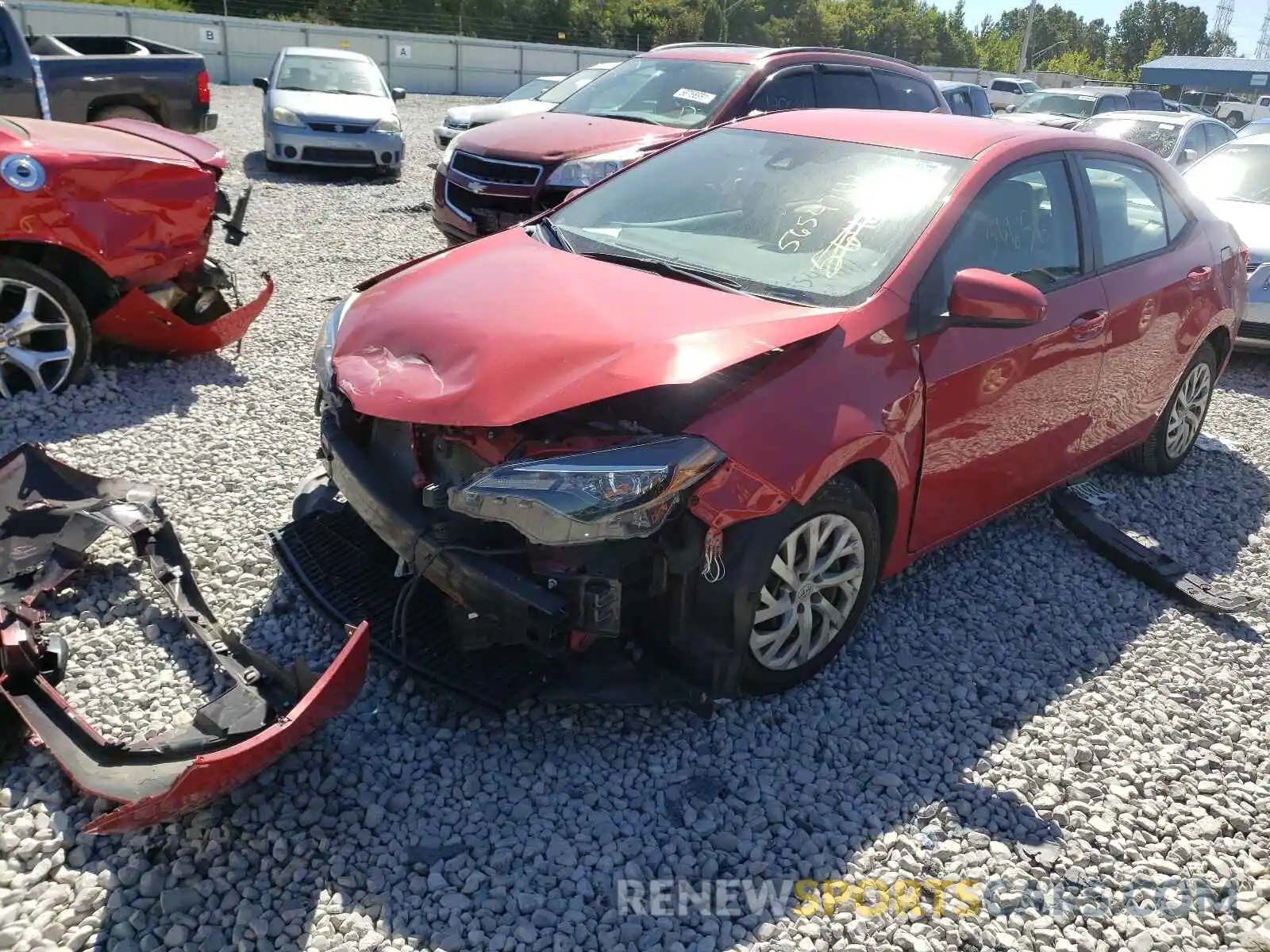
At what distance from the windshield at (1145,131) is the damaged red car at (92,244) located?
1161 cm

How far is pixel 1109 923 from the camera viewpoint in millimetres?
2699

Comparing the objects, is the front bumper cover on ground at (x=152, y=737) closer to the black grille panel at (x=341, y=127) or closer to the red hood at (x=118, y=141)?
the red hood at (x=118, y=141)

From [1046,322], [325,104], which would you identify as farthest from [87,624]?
[325,104]

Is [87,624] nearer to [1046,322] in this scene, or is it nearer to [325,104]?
[1046,322]

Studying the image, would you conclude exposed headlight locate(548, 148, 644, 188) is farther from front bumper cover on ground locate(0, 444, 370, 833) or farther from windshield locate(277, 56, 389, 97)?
windshield locate(277, 56, 389, 97)

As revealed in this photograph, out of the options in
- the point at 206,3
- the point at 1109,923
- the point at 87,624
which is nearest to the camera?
the point at 1109,923

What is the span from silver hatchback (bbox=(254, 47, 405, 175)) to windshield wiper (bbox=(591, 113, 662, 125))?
4.92 meters

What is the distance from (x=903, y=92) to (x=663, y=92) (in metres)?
2.33

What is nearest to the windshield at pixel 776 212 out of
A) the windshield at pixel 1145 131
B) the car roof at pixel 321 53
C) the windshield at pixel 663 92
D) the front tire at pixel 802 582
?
the front tire at pixel 802 582

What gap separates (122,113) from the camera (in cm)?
962

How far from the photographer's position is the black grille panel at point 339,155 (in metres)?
12.1

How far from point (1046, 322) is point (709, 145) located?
1616 millimetres

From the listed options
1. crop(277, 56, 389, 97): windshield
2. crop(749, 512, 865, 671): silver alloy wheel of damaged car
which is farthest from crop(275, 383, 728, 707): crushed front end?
crop(277, 56, 389, 97): windshield

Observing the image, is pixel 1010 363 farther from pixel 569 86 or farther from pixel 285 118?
pixel 285 118
